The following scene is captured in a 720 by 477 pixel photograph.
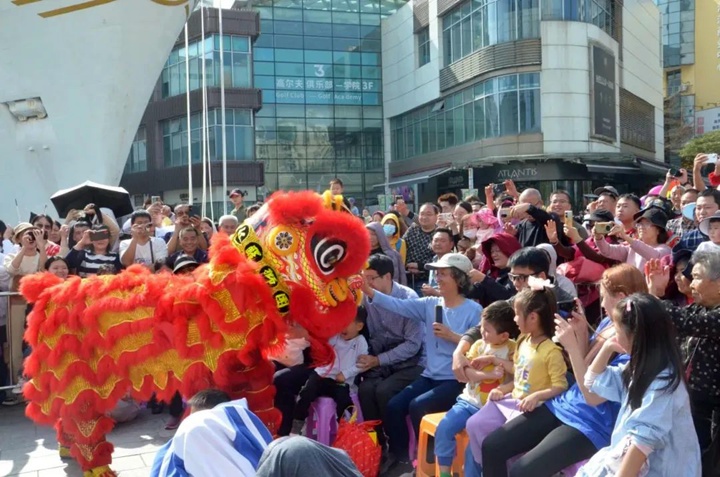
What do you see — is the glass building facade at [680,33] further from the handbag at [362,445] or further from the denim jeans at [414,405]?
the handbag at [362,445]

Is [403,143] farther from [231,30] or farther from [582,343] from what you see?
[582,343]

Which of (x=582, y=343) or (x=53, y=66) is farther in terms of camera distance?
(x=53, y=66)

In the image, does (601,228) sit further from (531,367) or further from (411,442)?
(411,442)

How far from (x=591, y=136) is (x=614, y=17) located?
601cm

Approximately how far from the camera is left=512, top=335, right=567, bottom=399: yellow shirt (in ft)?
10.4

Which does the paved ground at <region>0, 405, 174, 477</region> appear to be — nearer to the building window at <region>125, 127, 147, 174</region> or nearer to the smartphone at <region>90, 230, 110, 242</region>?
the smartphone at <region>90, 230, 110, 242</region>

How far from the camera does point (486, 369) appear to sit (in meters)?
3.56

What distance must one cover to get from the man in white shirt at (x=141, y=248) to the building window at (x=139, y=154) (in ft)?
85.8

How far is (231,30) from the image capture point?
26.5 m

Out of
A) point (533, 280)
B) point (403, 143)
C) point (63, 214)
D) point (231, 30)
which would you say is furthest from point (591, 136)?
point (533, 280)

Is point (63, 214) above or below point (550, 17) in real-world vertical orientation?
below

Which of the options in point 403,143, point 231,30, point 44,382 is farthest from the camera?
point 403,143

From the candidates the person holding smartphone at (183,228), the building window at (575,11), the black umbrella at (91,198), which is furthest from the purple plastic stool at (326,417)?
the building window at (575,11)

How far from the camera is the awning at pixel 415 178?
2698cm
